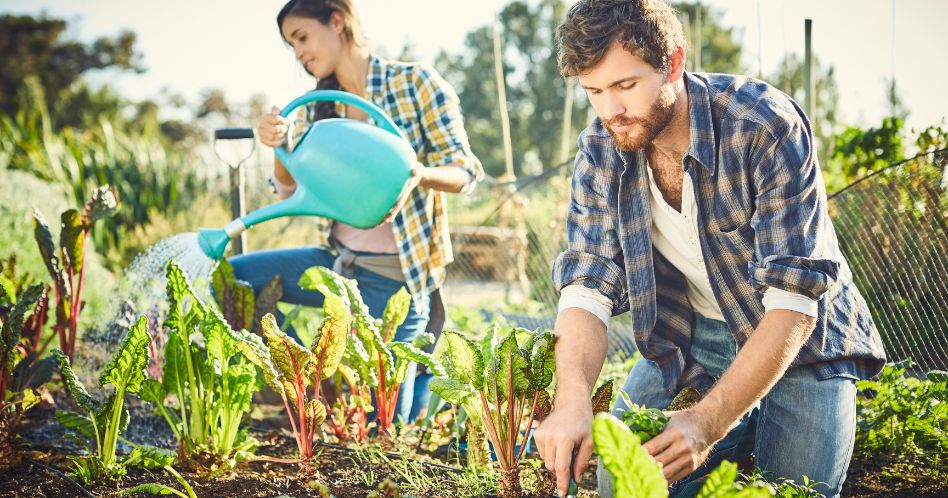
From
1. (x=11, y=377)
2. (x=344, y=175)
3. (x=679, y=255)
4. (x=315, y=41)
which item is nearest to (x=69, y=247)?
(x=11, y=377)

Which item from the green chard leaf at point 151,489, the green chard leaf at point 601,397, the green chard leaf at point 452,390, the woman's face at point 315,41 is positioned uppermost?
the woman's face at point 315,41

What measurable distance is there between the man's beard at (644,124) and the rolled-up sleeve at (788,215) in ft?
0.67

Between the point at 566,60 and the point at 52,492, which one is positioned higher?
the point at 566,60

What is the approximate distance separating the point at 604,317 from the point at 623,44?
23.6 inches

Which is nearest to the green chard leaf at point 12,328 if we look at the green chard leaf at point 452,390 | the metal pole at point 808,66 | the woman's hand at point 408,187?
the woman's hand at point 408,187

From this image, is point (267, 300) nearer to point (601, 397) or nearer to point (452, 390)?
point (452, 390)

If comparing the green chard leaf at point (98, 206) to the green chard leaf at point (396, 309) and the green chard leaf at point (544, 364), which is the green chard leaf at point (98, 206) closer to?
the green chard leaf at point (396, 309)

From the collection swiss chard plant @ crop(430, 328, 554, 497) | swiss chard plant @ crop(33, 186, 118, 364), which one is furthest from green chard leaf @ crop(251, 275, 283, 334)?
swiss chard plant @ crop(430, 328, 554, 497)

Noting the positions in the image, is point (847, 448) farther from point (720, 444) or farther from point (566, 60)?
point (566, 60)

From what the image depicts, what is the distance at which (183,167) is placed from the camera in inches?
299

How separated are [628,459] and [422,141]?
163cm

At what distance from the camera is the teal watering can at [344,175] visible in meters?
2.03

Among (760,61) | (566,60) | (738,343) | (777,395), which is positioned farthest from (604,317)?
(760,61)

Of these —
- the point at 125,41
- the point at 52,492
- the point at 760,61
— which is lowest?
the point at 52,492
